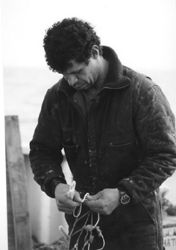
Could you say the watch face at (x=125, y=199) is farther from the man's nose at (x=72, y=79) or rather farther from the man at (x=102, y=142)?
the man's nose at (x=72, y=79)

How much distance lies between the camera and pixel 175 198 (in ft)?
8.02

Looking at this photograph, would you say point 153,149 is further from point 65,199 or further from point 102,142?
point 65,199

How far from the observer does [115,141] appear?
162 centimetres

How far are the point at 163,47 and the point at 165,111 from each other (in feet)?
2.87

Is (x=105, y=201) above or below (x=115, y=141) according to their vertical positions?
below

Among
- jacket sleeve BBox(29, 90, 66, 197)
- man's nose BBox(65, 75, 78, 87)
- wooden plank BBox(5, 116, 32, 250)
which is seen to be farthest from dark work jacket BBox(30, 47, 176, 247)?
wooden plank BBox(5, 116, 32, 250)

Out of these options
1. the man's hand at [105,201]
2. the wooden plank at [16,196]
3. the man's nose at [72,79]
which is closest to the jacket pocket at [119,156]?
the man's hand at [105,201]

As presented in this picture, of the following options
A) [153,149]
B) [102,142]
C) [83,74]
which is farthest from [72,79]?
[153,149]

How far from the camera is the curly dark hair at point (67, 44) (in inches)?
57.0

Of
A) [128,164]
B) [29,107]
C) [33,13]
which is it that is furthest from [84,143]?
[33,13]

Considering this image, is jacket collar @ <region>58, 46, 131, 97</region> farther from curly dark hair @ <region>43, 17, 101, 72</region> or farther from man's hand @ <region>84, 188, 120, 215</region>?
man's hand @ <region>84, 188, 120, 215</region>

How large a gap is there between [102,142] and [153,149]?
0.74 feet

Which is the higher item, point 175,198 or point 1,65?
point 1,65

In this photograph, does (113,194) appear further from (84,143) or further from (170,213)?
(170,213)
